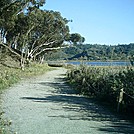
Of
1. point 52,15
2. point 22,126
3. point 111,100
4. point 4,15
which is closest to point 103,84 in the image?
point 111,100

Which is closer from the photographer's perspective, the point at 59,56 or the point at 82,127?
the point at 82,127

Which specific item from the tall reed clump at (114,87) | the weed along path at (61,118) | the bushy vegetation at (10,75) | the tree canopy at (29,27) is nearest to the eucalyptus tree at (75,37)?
the tree canopy at (29,27)

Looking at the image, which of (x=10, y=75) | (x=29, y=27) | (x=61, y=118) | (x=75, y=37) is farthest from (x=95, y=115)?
(x=75, y=37)

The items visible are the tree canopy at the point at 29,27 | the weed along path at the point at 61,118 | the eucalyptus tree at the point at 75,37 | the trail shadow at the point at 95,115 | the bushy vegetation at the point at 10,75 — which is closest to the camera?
the weed along path at the point at 61,118

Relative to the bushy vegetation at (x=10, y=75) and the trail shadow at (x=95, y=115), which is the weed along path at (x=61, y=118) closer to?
the trail shadow at (x=95, y=115)

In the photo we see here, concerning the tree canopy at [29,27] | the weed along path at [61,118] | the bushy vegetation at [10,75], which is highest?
the tree canopy at [29,27]

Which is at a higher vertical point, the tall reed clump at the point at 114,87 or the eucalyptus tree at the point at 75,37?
the eucalyptus tree at the point at 75,37

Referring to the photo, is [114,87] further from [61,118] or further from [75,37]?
[75,37]

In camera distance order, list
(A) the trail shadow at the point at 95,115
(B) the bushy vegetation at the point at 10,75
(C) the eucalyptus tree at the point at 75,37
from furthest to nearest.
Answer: (C) the eucalyptus tree at the point at 75,37 → (B) the bushy vegetation at the point at 10,75 → (A) the trail shadow at the point at 95,115

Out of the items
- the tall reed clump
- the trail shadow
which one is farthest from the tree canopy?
the trail shadow

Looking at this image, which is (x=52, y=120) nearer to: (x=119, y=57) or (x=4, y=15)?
(x=119, y=57)

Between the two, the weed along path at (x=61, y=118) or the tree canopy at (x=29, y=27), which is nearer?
the weed along path at (x=61, y=118)

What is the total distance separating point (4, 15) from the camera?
3216 centimetres

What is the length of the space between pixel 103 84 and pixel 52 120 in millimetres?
6288
